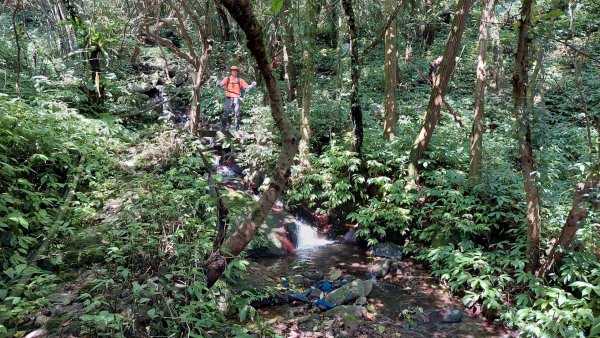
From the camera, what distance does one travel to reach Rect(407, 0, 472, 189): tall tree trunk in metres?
7.56

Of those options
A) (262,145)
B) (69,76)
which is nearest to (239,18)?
(262,145)

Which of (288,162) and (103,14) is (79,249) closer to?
(288,162)

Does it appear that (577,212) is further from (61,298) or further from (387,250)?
(61,298)

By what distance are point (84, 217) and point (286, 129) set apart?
361 cm

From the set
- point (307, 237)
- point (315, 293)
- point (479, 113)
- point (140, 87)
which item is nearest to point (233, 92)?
point (140, 87)

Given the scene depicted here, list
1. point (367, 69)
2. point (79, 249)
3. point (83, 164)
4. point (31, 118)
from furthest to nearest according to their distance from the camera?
point (367, 69), point (83, 164), point (31, 118), point (79, 249)

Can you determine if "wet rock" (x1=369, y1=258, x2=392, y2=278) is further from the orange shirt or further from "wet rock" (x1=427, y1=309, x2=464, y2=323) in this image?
the orange shirt

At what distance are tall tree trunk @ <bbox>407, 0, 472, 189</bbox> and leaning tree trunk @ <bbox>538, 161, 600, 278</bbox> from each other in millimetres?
3222

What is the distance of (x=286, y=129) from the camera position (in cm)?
353

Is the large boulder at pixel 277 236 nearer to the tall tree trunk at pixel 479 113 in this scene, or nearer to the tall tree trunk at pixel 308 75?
the tall tree trunk at pixel 308 75

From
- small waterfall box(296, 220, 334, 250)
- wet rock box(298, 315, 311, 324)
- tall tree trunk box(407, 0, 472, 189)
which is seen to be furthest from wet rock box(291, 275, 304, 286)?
tall tree trunk box(407, 0, 472, 189)

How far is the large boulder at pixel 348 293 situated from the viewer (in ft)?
18.9

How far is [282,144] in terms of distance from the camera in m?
3.54

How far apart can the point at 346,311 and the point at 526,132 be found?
3410mm
